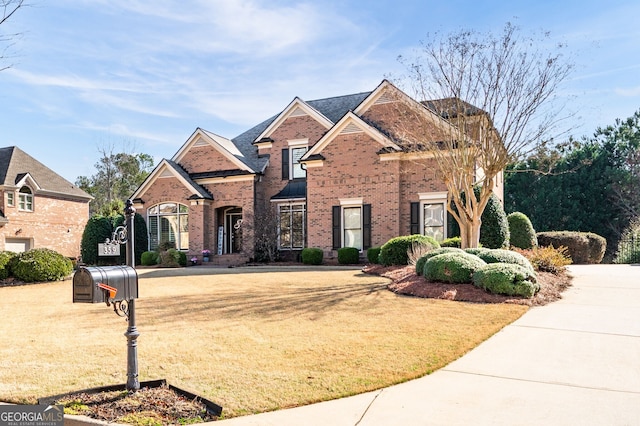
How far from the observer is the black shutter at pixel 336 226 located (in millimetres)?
22000

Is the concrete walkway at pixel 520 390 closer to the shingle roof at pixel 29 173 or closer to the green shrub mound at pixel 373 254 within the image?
the green shrub mound at pixel 373 254

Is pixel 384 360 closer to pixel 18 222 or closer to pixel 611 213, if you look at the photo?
pixel 18 222

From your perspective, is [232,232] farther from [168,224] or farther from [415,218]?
[415,218]

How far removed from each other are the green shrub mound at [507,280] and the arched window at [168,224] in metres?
18.5

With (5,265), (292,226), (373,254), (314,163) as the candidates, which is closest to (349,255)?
(373,254)

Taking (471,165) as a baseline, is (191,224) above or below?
below

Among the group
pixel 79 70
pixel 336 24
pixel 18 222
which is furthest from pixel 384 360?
pixel 18 222

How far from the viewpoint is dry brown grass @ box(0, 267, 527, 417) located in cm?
489

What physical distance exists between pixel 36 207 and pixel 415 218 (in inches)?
996

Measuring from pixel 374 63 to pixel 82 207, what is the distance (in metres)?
27.5

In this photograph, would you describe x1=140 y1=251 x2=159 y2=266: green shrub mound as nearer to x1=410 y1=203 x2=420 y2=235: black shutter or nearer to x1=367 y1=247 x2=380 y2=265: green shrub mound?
x1=367 y1=247 x2=380 y2=265: green shrub mound

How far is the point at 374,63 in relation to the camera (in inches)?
687

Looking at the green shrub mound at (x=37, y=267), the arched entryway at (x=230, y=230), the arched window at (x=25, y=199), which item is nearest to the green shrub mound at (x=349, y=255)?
the arched entryway at (x=230, y=230)

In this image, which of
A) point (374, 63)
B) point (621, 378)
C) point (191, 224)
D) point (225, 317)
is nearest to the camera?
point (621, 378)
